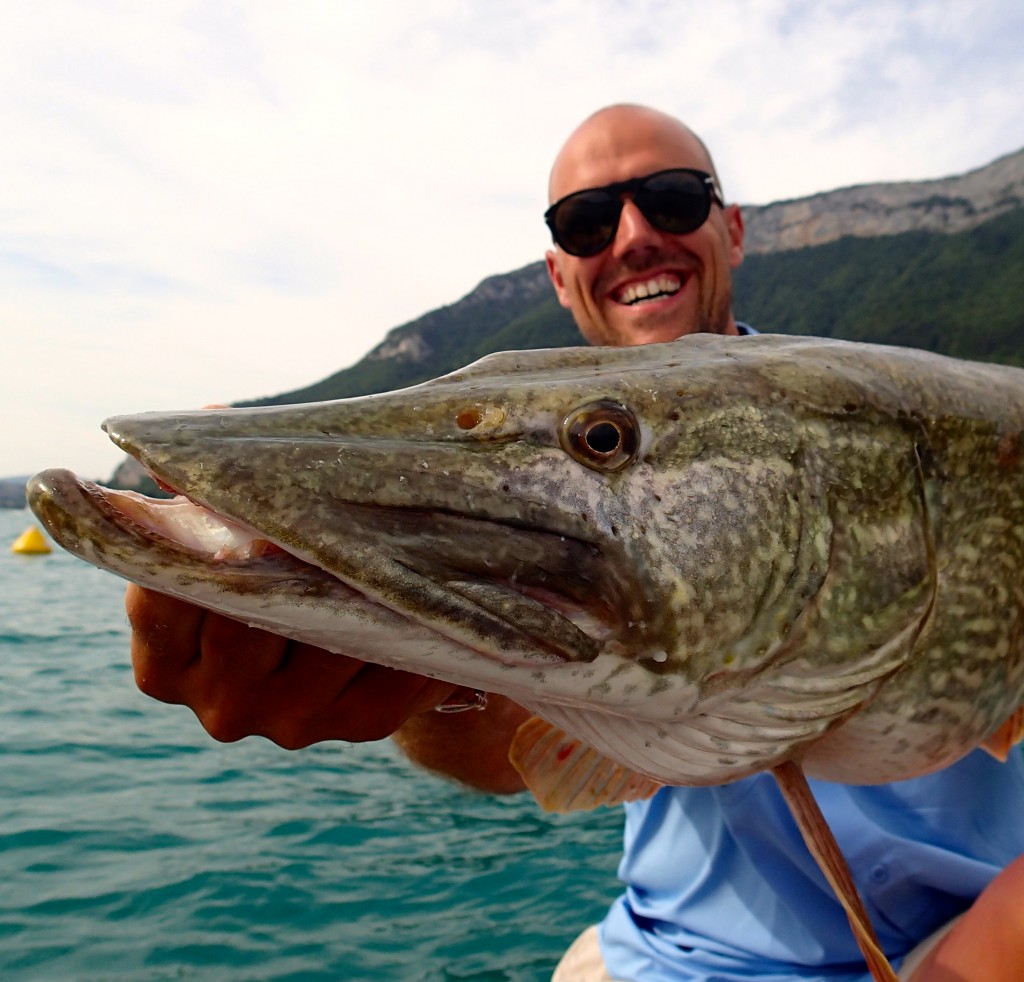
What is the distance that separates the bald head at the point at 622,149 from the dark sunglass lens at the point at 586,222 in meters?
0.16

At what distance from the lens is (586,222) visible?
475cm

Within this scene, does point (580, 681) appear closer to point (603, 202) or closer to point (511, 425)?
point (511, 425)

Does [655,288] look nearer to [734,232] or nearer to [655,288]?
[655,288]

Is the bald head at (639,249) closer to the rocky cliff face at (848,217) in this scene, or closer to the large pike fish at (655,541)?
the large pike fish at (655,541)

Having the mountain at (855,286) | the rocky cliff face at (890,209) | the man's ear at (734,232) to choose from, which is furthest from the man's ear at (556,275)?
the rocky cliff face at (890,209)

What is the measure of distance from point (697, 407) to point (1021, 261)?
62.2m

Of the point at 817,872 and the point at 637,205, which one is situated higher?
the point at 637,205

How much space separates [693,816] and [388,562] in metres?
2.19

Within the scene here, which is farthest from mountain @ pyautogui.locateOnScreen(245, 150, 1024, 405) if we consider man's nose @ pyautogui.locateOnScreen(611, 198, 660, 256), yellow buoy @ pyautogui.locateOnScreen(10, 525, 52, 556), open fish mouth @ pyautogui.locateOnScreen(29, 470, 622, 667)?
open fish mouth @ pyautogui.locateOnScreen(29, 470, 622, 667)

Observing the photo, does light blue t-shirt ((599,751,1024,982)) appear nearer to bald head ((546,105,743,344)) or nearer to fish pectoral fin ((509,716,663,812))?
fish pectoral fin ((509,716,663,812))

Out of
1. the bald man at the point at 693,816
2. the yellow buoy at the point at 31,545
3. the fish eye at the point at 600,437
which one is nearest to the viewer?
the fish eye at the point at 600,437

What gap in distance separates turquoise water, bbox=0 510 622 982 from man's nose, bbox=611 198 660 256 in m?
3.77

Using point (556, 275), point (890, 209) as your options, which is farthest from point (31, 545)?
point (890, 209)

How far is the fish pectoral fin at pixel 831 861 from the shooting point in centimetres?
165
